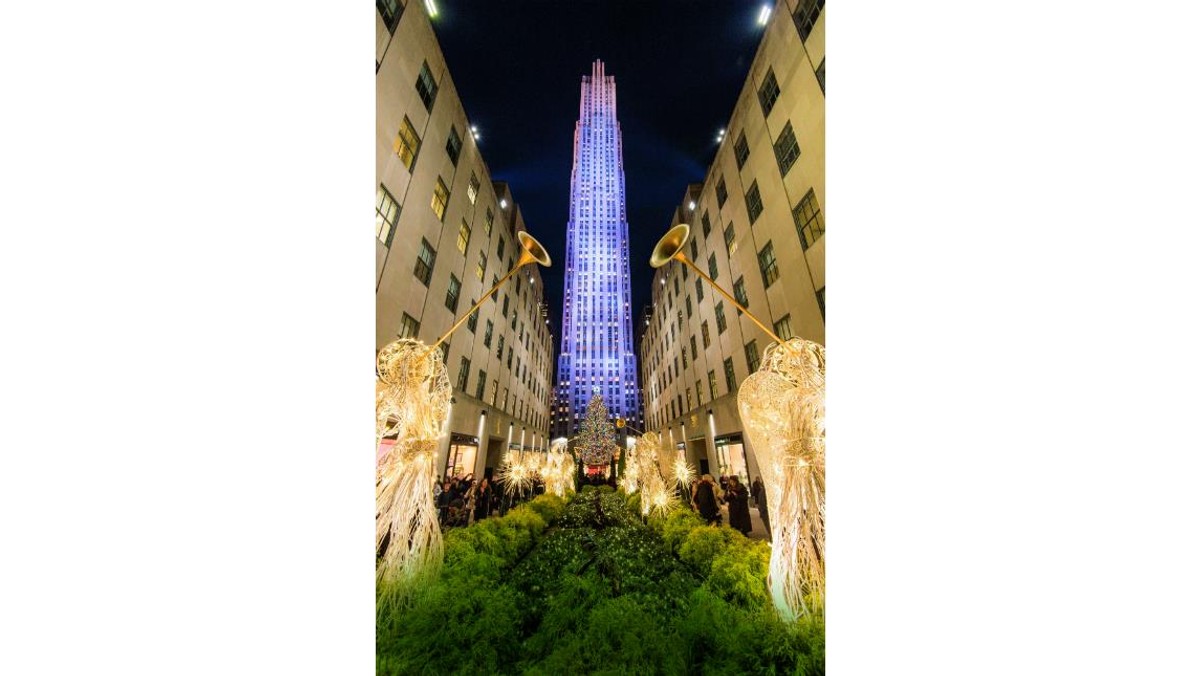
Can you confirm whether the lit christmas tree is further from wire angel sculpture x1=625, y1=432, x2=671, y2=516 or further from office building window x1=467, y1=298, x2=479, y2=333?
office building window x1=467, y1=298, x2=479, y2=333

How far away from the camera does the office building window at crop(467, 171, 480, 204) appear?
16.9 meters

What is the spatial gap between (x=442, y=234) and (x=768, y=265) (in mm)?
13120

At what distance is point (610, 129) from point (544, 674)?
3862 inches

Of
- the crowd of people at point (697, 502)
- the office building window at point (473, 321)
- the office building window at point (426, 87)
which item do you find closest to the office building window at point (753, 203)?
the crowd of people at point (697, 502)

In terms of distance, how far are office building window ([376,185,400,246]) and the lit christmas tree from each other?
581 inches

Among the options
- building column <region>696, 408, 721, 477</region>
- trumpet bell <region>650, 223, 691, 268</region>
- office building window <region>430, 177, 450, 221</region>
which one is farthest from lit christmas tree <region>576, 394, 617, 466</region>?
trumpet bell <region>650, 223, 691, 268</region>

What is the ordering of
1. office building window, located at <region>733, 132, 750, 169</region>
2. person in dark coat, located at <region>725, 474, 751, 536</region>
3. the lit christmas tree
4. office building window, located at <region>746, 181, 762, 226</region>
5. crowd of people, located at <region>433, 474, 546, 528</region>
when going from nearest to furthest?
person in dark coat, located at <region>725, 474, 751, 536</region>, crowd of people, located at <region>433, 474, 546, 528</region>, office building window, located at <region>746, 181, 762, 226</region>, office building window, located at <region>733, 132, 750, 169</region>, the lit christmas tree

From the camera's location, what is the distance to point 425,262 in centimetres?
1333
